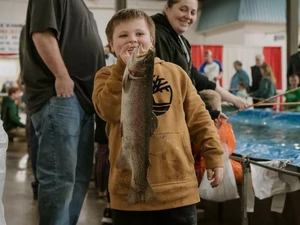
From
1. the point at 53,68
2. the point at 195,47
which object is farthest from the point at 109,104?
the point at 195,47

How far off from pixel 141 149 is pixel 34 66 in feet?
2.86

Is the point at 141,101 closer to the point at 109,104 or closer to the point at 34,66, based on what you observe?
the point at 109,104

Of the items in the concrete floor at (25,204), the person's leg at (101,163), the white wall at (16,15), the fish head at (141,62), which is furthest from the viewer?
the white wall at (16,15)

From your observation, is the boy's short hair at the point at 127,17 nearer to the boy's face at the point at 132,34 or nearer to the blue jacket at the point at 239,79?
the boy's face at the point at 132,34

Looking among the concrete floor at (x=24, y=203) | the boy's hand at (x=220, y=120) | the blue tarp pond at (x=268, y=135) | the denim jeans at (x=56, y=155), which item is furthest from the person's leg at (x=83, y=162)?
the concrete floor at (x=24, y=203)

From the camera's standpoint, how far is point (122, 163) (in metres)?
1.62

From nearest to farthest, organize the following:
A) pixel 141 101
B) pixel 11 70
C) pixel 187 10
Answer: pixel 141 101, pixel 187 10, pixel 11 70

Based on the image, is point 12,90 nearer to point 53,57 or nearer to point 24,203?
point 24,203

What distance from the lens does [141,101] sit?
1.49 meters

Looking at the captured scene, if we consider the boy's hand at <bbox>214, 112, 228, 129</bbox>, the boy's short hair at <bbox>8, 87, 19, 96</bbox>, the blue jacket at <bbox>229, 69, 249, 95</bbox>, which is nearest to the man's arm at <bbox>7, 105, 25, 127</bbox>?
the boy's short hair at <bbox>8, 87, 19, 96</bbox>

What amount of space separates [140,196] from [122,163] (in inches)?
4.8

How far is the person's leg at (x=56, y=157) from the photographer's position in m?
2.12

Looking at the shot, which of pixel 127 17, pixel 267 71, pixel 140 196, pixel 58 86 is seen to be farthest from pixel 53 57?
pixel 267 71

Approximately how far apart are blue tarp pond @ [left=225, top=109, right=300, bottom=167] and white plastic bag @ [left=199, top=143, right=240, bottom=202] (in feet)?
0.58
